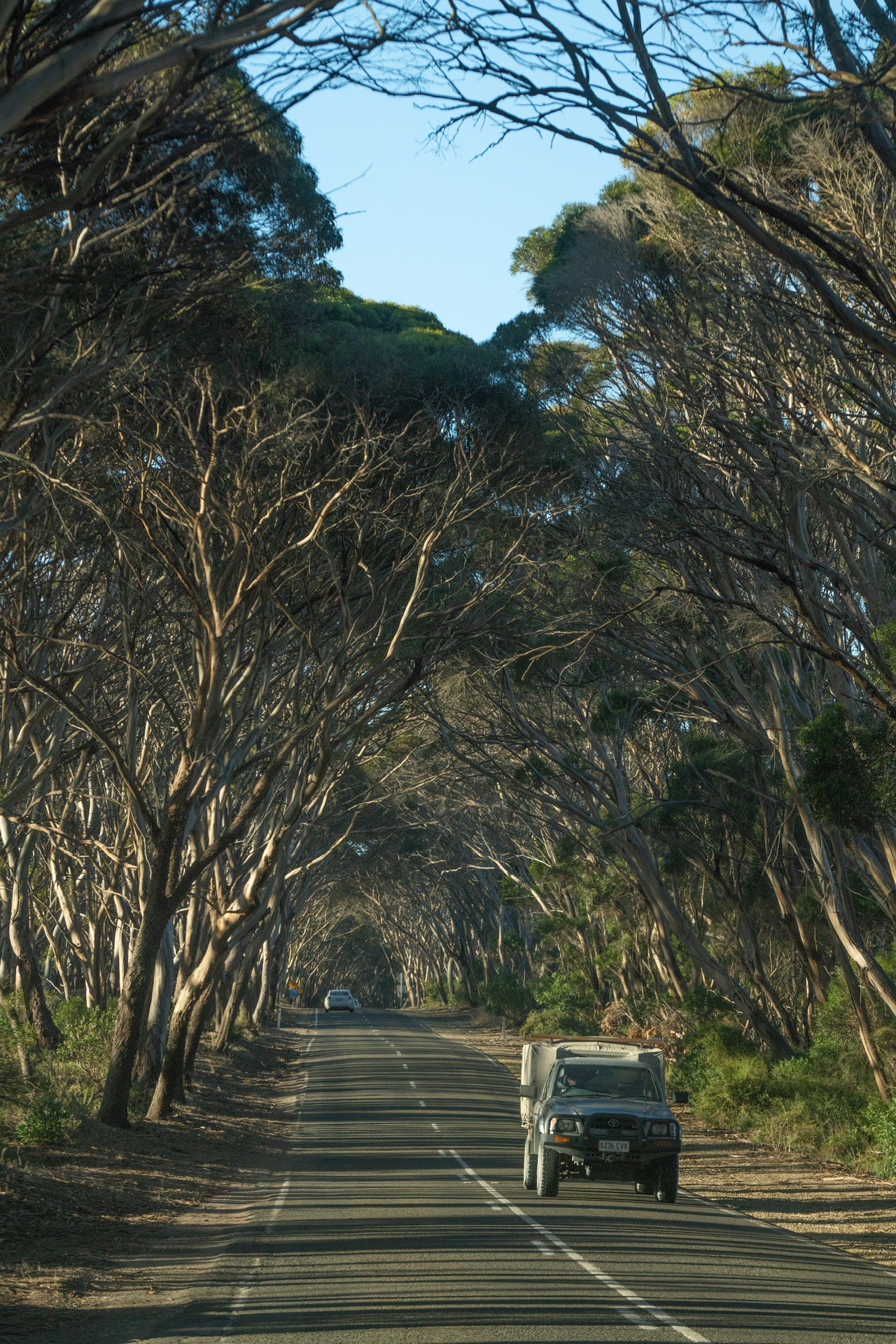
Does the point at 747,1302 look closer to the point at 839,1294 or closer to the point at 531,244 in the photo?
the point at 839,1294

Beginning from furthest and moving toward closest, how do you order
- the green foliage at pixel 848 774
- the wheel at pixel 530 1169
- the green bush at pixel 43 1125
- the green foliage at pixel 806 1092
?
the green foliage at pixel 806 1092 < the wheel at pixel 530 1169 < the green bush at pixel 43 1125 < the green foliage at pixel 848 774

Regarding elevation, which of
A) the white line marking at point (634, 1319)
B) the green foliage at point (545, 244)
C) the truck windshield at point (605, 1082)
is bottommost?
the white line marking at point (634, 1319)

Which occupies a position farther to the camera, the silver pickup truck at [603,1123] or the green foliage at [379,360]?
the green foliage at [379,360]

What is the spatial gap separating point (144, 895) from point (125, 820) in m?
6.02

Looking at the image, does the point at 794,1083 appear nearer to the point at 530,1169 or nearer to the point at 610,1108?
the point at 530,1169

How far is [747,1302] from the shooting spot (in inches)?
374

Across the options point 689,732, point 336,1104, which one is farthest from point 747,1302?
point 689,732

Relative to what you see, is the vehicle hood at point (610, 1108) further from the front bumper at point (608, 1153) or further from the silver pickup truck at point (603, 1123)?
the front bumper at point (608, 1153)

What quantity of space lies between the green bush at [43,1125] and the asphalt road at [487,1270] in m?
2.56

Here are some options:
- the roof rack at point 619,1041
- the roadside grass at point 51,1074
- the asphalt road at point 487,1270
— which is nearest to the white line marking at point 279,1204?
the asphalt road at point 487,1270

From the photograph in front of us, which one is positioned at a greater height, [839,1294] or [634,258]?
[634,258]

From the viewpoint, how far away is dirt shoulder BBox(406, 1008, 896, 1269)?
13672 millimetres

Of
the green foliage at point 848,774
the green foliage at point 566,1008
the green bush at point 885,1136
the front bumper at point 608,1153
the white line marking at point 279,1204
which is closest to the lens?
the white line marking at point 279,1204

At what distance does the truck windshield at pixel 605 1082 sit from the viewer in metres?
15.8
